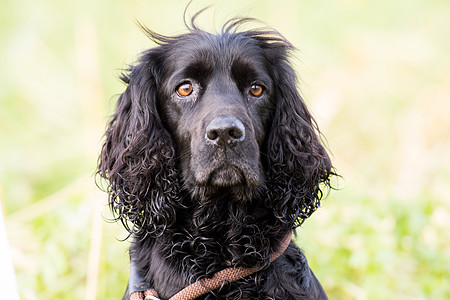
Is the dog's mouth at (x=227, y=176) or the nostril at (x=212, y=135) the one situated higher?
the nostril at (x=212, y=135)

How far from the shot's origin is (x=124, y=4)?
13117 millimetres

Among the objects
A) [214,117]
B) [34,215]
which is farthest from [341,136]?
[214,117]

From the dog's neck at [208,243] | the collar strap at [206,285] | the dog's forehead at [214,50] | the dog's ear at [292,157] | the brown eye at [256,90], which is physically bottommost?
the collar strap at [206,285]

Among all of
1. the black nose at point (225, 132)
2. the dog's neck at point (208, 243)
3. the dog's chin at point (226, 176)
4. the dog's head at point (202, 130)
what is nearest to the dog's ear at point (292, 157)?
the dog's head at point (202, 130)

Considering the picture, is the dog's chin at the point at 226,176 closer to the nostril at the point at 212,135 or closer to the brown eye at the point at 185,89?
the nostril at the point at 212,135

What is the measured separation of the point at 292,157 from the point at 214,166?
649 millimetres

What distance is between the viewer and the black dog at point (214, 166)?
3232 millimetres

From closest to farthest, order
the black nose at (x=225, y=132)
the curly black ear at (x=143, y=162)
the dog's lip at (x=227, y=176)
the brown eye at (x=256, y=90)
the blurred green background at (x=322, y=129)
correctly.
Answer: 1. the black nose at (x=225, y=132)
2. the dog's lip at (x=227, y=176)
3. the curly black ear at (x=143, y=162)
4. the brown eye at (x=256, y=90)
5. the blurred green background at (x=322, y=129)

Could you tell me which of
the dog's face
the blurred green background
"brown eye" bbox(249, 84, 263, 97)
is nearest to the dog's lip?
the dog's face

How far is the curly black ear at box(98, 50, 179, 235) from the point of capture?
3.43 metres

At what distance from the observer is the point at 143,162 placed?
11.4 feet

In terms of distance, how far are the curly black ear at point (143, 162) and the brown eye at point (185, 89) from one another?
0.22 m

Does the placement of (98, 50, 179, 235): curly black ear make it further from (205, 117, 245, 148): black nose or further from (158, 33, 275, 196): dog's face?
(205, 117, 245, 148): black nose

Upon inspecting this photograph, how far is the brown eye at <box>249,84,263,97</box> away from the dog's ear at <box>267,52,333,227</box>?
6.1 inches
